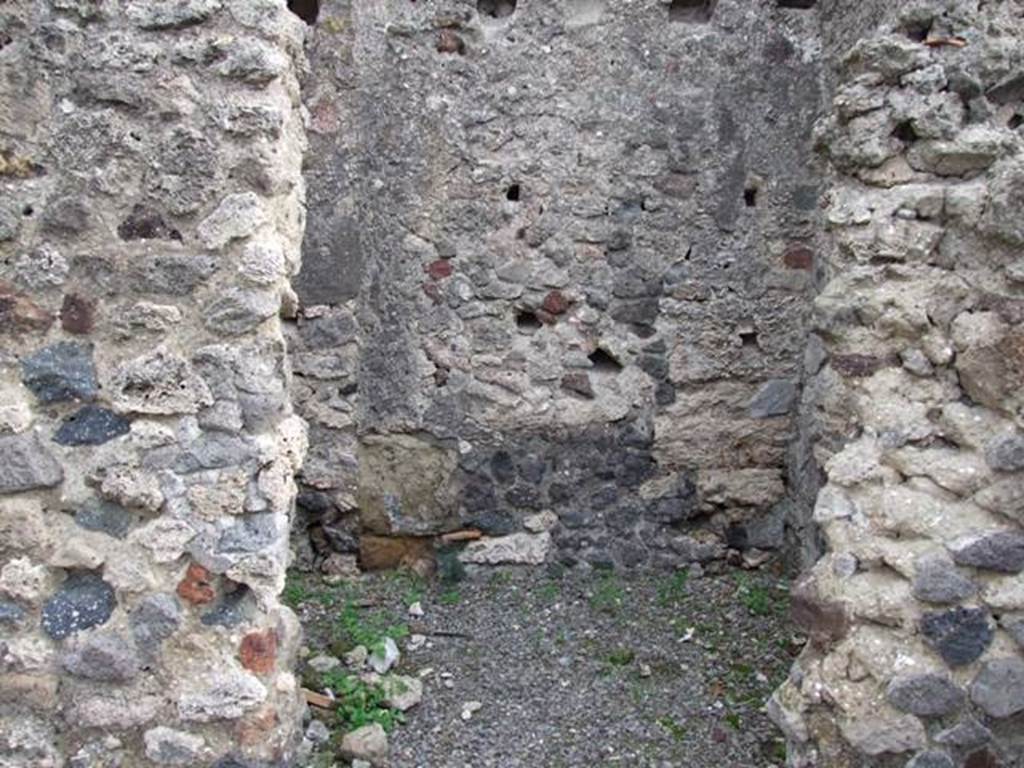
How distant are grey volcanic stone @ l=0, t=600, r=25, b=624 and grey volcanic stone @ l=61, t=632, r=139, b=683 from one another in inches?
6.1

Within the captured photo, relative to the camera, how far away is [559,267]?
439 centimetres

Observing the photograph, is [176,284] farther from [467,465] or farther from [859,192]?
[467,465]

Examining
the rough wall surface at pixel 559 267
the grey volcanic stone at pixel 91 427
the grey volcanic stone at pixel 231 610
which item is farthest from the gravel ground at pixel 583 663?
the grey volcanic stone at pixel 91 427

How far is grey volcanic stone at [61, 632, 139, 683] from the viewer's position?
251 cm

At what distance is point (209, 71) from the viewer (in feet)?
8.27

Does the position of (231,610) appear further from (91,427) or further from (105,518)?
(91,427)

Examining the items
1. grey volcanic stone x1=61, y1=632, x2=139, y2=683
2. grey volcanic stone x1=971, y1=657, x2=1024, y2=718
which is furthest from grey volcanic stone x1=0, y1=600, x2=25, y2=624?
grey volcanic stone x1=971, y1=657, x2=1024, y2=718

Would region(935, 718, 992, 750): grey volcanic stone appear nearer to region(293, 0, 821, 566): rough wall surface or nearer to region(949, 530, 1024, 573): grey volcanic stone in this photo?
region(949, 530, 1024, 573): grey volcanic stone

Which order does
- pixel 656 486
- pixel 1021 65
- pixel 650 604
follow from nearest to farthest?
1. pixel 1021 65
2. pixel 650 604
3. pixel 656 486

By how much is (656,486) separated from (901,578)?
197 cm

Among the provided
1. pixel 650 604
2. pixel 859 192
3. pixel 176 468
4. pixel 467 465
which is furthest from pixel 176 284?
pixel 650 604

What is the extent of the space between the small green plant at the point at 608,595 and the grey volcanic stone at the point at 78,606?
2.15m

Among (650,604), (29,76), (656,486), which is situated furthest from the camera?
(656,486)

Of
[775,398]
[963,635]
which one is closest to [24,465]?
[963,635]
